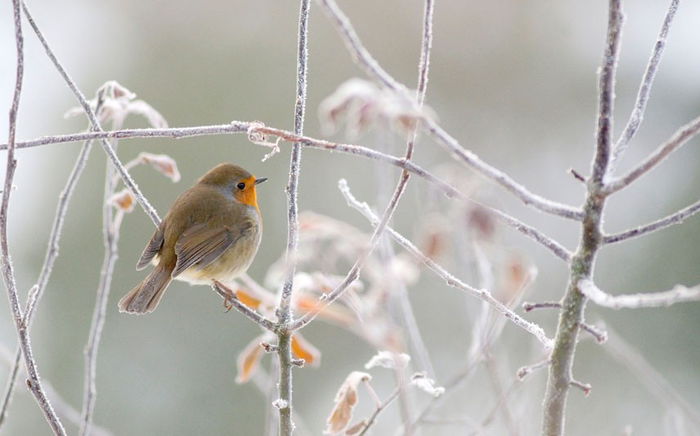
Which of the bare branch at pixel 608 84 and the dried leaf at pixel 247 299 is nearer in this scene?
the bare branch at pixel 608 84

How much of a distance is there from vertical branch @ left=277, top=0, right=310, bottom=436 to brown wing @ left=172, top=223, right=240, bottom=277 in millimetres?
1370

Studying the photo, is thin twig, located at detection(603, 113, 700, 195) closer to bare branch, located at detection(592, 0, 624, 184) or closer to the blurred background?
bare branch, located at detection(592, 0, 624, 184)

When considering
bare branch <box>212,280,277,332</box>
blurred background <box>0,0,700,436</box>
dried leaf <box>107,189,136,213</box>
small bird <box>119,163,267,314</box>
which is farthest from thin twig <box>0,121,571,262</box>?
blurred background <box>0,0,700,436</box>

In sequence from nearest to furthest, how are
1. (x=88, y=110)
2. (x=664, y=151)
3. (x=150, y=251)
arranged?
(x=664, y=151), (x=88, y=110), (x=150, y=251)

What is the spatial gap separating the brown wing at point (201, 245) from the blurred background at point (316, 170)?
220 cm

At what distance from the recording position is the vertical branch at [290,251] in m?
1.29

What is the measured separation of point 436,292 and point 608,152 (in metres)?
5.95

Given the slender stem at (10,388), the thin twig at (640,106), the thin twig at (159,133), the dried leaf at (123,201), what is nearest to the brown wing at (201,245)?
the dried leaf at (123,201)

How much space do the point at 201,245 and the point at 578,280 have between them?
2023 mm

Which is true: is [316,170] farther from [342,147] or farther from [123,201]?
[342,147]

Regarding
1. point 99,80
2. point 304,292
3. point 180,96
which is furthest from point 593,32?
point 304,292

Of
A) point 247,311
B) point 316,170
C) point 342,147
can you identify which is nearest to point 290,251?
point 247,311

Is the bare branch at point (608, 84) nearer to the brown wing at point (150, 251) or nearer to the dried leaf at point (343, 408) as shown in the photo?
the dried leaf at point (343, 408)

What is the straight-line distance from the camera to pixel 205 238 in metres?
2.83
